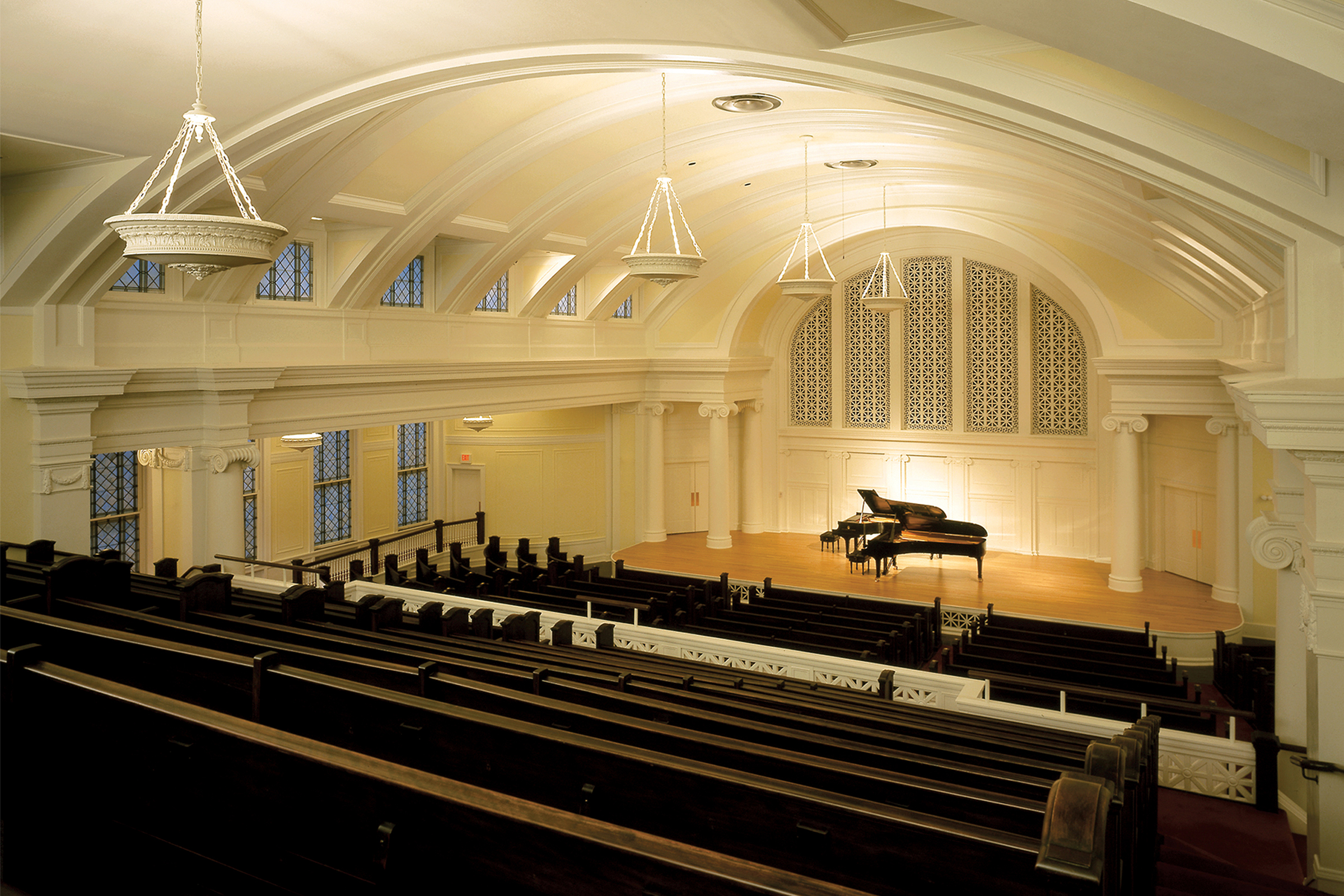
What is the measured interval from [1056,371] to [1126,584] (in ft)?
15.6

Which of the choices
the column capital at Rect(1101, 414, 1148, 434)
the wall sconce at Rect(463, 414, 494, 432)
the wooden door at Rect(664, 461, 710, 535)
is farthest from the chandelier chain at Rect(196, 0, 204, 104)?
the wooden door at Rect(664, 461, 710, 535)

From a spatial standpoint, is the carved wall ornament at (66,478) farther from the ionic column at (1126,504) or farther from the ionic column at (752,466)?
the ionic column at (1126,504)

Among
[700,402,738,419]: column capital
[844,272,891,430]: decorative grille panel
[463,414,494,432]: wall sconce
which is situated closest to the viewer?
[463,414,494,432]: wall sconce

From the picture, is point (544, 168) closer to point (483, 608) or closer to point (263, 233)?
point (483, 608)

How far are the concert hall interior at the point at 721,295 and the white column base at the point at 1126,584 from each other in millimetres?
96

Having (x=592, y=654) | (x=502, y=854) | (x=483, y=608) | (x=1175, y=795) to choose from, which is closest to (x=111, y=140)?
(x=483, y=608)

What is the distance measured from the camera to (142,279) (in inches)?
407

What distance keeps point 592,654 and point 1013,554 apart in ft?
45.7

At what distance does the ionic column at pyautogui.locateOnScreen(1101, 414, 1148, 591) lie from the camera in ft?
49.4

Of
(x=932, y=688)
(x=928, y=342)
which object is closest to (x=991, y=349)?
(x=928, y=342)

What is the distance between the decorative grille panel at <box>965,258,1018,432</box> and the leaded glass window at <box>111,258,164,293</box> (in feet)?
47.9

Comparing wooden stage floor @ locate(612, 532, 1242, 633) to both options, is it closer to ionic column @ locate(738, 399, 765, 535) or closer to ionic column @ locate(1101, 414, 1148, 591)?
ionic column @ locate(1101, 414, 1148, 591)

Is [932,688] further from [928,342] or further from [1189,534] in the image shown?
[928,342]

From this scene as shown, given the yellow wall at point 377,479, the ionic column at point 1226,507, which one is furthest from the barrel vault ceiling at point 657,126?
the yellow wall at point 377,479
